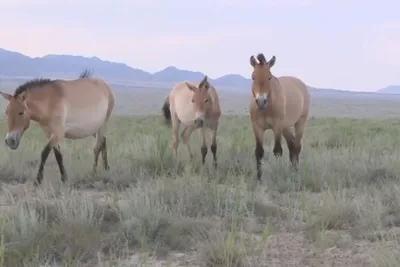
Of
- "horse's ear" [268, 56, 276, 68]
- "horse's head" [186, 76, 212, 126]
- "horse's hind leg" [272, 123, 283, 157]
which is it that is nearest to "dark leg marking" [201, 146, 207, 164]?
"horse's head" [186, 76, 212, 126]

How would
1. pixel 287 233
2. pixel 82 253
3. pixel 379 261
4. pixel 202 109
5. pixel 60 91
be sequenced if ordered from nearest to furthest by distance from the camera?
1. pixel 379 261
2. pixel 82 253
3. pixel 287 233
4. pixel 60 91
5. pixel 202 109

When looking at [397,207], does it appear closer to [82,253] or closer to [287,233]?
[287,233]

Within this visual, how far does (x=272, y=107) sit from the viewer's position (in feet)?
33.2

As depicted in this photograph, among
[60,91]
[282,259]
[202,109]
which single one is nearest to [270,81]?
[202,109]

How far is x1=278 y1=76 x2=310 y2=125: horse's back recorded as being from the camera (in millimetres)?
11227

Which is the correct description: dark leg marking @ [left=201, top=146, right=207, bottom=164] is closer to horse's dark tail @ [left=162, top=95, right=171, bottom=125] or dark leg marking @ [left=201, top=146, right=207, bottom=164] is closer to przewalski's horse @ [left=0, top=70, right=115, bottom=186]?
przewalski's horse @ [left=0, top=70, right=115, bottom=186]

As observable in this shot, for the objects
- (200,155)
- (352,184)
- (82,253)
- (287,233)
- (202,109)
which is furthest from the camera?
(200,155)

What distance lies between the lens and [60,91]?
32.0ft

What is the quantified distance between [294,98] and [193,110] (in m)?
2.08

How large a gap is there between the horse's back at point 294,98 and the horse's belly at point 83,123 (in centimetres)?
328

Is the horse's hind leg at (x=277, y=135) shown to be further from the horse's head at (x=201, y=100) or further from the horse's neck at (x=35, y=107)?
the horse's neck at (x=35, y=107)

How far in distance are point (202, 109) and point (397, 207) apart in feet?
16.3

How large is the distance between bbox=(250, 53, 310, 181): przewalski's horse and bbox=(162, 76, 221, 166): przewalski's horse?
3.91ft

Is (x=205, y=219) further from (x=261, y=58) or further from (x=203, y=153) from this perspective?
(x=203, y=153)
